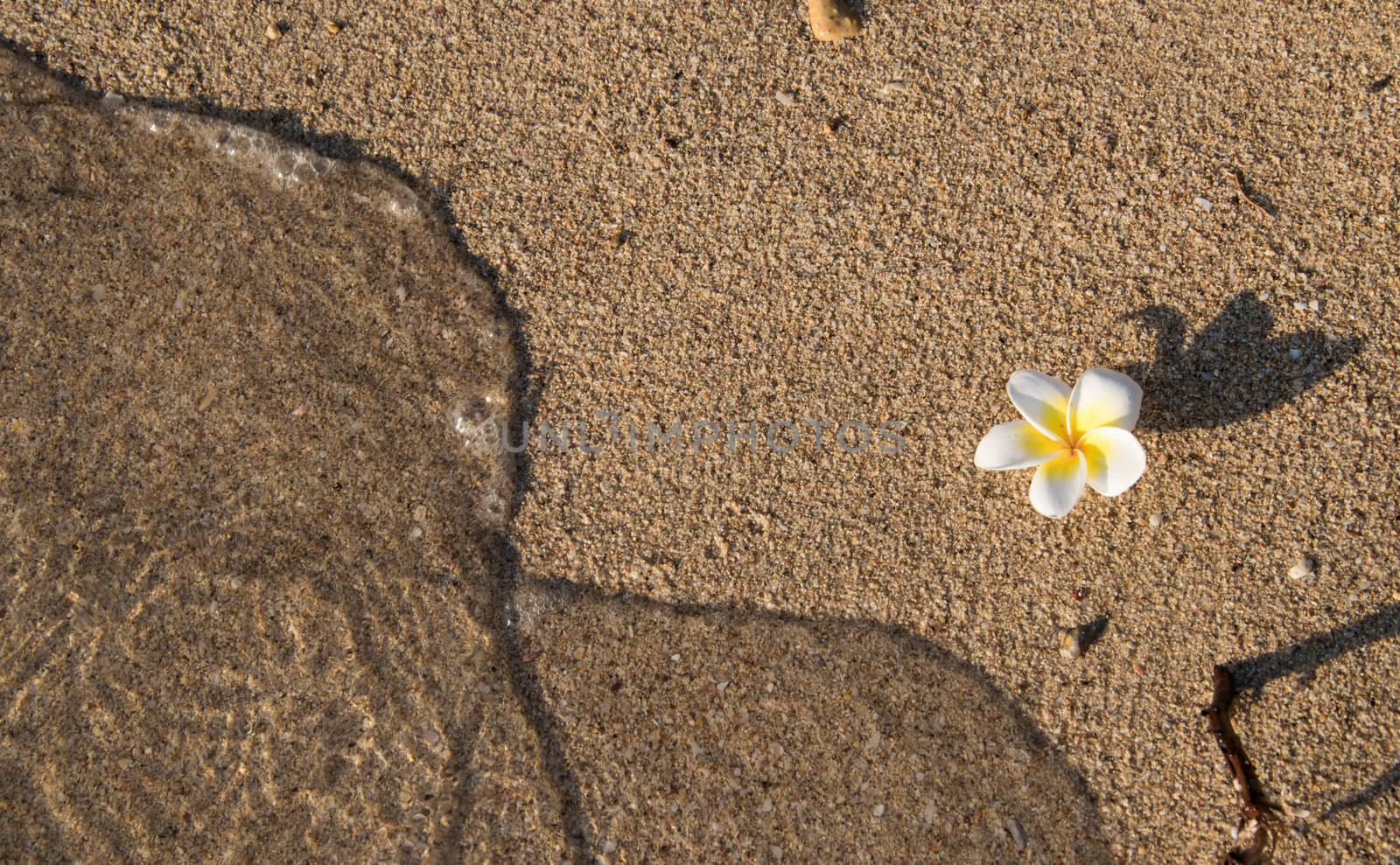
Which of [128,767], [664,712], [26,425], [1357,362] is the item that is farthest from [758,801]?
[26,425]

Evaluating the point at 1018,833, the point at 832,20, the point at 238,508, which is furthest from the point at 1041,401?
the point at 238,508

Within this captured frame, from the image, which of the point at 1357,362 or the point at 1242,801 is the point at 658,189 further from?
the point at 1242,801

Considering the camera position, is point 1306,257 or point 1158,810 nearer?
point 1158,810

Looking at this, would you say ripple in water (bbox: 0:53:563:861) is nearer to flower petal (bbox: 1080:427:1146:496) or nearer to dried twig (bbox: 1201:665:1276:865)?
flower petal (bbox: 1080:427:1146:496)

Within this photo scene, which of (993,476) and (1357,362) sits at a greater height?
(1357,362)

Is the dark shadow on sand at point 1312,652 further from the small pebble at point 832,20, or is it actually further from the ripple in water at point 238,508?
the small pebble at point 832,20

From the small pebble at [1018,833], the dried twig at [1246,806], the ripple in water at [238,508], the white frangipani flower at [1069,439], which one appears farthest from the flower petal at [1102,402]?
the ripple in water at [238,508]
